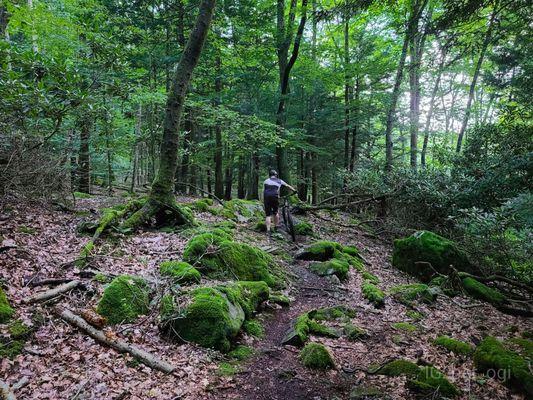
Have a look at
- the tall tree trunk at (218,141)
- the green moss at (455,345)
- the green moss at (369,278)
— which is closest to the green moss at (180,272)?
the green moss at (455,345)

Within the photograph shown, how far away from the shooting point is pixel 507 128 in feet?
37.0

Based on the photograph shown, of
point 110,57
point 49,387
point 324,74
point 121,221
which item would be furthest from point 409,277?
point 324,74

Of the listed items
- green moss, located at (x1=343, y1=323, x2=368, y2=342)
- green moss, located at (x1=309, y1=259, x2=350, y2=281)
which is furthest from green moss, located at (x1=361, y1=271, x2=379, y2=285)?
green moss, located at (x1=343, y1=323, x2=368, y2=342)

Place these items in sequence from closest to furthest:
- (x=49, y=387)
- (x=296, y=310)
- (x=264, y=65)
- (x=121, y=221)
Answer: (x=49, y=387), (x=296, y=310), (x=121, y=221), (x=264, y=65)

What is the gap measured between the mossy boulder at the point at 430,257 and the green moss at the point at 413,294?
65.4 inches

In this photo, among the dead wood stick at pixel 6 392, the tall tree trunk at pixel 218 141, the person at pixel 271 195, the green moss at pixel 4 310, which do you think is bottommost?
the dead wood stick at pixel 6 392

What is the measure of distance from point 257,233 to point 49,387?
798 centimetres

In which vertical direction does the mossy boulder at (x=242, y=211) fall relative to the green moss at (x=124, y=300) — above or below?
above

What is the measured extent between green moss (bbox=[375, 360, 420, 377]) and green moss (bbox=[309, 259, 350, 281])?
386 cm

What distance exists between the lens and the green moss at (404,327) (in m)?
6.18

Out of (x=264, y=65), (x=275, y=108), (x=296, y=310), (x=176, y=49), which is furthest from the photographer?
(x=275, y=108)

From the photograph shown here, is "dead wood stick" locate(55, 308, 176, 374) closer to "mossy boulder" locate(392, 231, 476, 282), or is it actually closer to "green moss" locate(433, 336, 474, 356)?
"green moss" locate(433, 336, 474, 356)

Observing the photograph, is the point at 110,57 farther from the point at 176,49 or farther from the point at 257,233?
the point at 176,49

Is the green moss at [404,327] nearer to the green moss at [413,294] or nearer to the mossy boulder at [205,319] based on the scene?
the green moss at [413,294]
